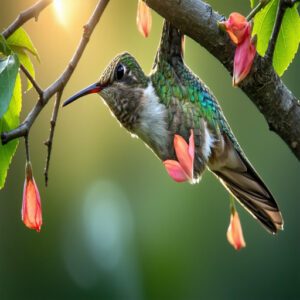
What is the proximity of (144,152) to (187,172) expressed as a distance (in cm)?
879

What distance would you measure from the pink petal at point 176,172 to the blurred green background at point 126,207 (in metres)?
6.62

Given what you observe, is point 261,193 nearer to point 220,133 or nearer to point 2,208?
point 220,133

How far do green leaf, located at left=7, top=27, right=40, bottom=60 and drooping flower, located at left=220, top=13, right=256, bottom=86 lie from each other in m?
0.39

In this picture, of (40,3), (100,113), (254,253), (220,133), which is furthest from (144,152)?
(40,3)

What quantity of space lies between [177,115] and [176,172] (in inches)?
20.9

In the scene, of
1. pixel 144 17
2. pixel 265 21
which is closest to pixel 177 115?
pixel 144 17

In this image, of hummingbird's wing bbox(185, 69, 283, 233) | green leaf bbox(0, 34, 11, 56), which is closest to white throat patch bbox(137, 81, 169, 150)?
hummingbird's wing bbox(185, 69, 283, 233)

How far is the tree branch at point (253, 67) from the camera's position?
181cm

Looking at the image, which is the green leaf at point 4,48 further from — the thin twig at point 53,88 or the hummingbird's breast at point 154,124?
the hummingbird's breast at point 154,124

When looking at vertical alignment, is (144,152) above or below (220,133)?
below

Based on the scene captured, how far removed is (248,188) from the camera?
233cm

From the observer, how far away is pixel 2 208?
10180 millimetres

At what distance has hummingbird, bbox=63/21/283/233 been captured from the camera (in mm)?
2301

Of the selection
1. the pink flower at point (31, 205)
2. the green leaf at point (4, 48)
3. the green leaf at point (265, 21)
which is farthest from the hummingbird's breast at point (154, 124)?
the green leaf at point (4, 48)
